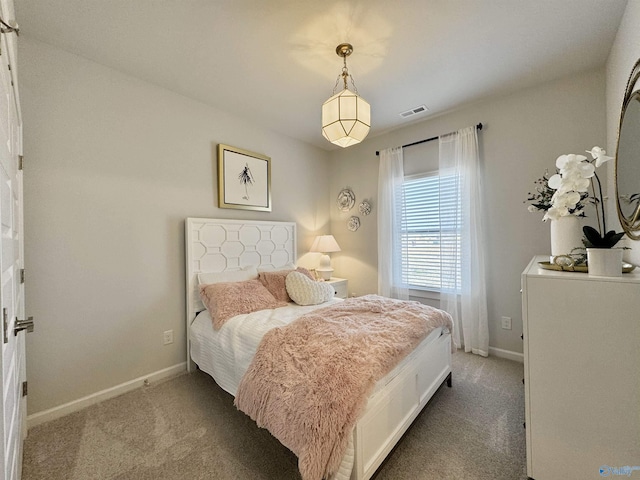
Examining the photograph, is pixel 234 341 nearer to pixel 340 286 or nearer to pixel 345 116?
pixel 345 116

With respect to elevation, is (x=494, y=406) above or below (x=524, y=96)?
below

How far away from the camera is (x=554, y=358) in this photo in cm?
118

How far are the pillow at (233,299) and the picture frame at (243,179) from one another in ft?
3.12

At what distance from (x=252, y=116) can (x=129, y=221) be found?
1.73 meters

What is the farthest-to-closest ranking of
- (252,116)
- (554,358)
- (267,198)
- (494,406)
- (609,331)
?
(267,198), (252,116), (494,406), (554,358), (609,331)

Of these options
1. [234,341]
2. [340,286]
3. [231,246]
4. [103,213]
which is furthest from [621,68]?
[103,213]

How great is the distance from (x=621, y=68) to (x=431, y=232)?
6.23 feet

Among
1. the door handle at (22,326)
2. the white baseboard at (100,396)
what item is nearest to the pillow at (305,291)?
the white baseboard at (100,396)

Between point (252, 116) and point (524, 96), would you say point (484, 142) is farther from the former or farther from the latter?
point (252, 116)

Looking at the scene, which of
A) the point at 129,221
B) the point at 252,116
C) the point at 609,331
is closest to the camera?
the point at 609,331

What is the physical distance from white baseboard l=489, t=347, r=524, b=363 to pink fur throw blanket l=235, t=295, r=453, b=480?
4.52 ft

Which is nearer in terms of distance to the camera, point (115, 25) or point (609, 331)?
point (609, 331)

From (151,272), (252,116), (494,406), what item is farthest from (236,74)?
(494,406)

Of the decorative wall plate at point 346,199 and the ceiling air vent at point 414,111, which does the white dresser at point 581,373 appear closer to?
the ceiling air vent at point 414,111
